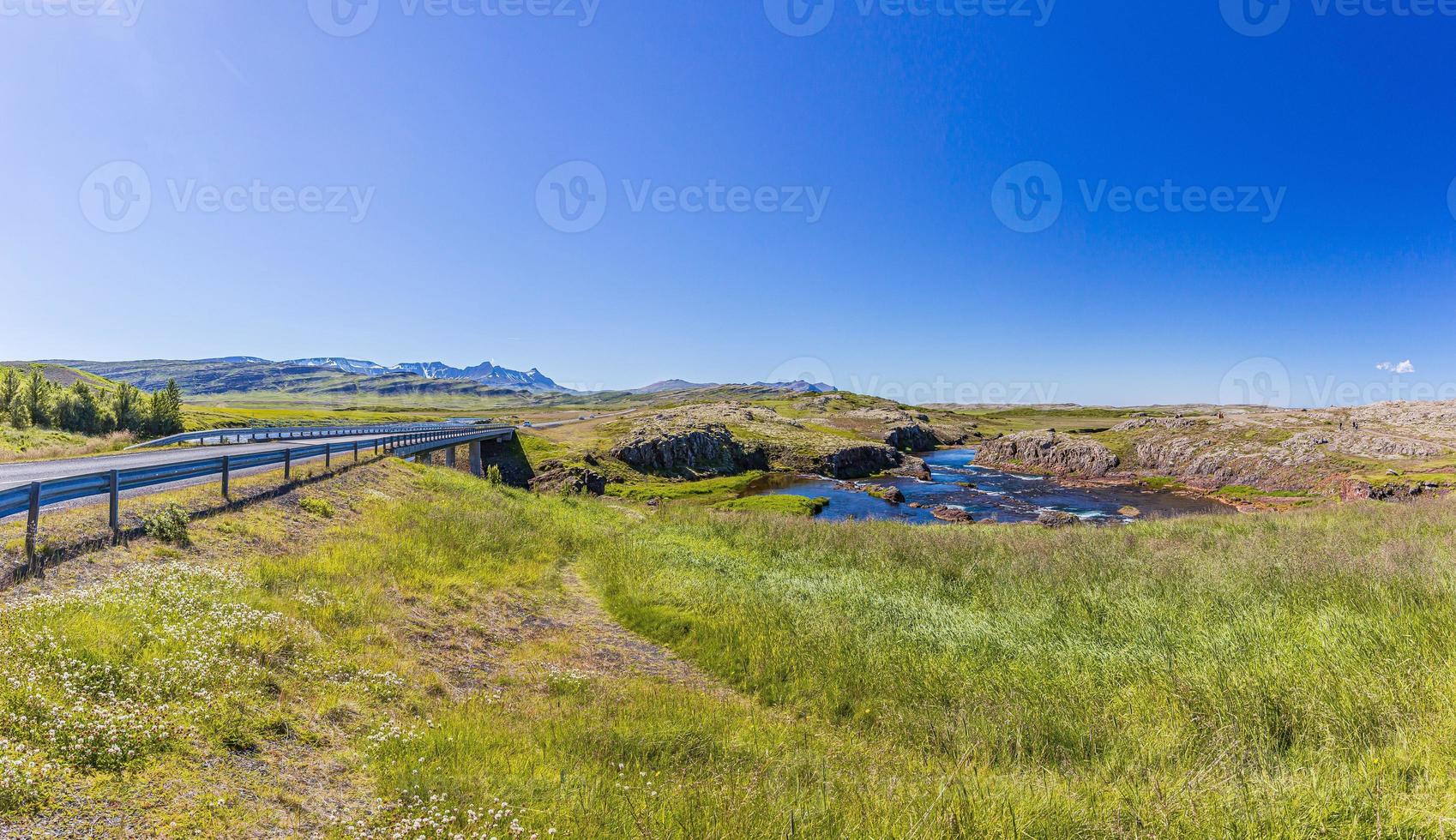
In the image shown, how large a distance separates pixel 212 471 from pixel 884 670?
18185 mm

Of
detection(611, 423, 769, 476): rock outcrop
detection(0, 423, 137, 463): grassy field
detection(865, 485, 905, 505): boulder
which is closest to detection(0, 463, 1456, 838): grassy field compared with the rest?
detection(0, 423, 137, 463): grassy field

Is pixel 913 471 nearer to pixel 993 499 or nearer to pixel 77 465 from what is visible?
pixel 993 499

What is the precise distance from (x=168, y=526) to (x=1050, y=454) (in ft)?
289

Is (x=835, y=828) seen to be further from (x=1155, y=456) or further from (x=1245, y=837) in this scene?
(x=1155, y=456)

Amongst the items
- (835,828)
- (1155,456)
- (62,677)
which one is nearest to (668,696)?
(835,828)

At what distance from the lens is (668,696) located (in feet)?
28.8

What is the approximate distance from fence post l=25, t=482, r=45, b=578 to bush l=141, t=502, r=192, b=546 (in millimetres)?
1485

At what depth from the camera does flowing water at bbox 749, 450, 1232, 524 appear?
4584 cm

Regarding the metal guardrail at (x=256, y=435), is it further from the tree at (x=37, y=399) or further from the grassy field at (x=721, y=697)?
the grassy field at (x=721, y=697)

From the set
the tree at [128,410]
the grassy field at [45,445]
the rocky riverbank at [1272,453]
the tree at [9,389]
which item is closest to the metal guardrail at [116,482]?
the grassy field at [45,445]

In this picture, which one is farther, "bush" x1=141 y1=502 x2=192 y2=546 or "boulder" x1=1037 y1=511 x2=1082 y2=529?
"boulder" x1=1037 y1=511 x2=1082 y2=529

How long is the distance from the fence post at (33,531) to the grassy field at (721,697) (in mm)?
A: 442

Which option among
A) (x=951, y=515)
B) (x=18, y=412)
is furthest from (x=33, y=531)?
(x=18, y=412)

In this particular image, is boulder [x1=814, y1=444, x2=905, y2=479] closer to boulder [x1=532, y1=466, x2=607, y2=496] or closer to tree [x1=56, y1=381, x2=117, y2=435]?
boulder [x1=532, y1=466, x2=607, y2=496]
